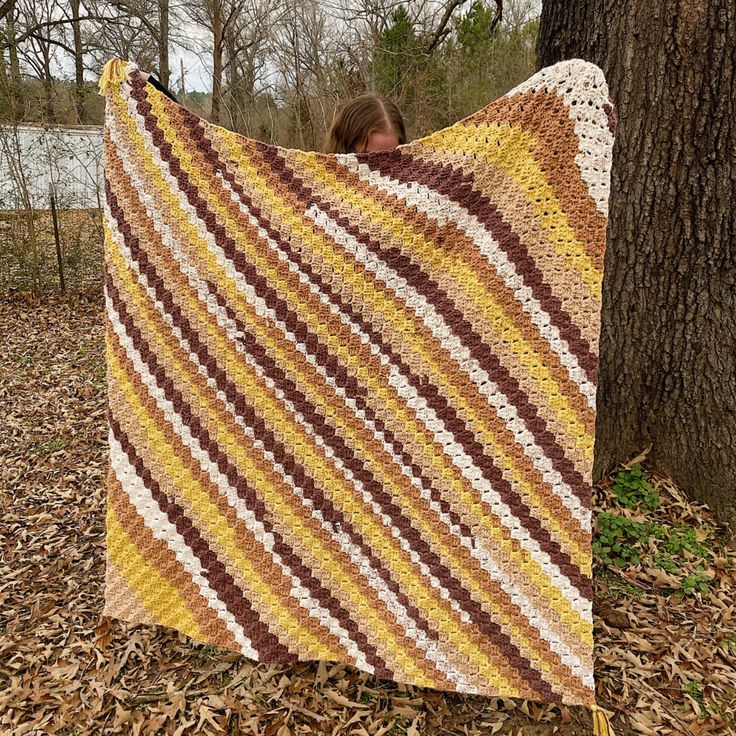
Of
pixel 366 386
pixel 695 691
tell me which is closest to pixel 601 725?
pixel 695 691

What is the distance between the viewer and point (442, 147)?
1331 mm

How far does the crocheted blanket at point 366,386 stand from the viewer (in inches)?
50.5

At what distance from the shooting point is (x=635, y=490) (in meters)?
1.90

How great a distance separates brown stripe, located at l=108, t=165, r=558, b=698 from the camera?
1.35m

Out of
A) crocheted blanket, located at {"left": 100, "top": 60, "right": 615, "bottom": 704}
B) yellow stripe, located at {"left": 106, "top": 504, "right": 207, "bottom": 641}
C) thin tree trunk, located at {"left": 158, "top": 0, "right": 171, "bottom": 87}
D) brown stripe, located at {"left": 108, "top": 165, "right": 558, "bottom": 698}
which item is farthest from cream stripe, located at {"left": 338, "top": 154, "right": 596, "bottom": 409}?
thin tree trunk, located at {"left": 158, "top": 0, "right": 171, "bottom": 87}

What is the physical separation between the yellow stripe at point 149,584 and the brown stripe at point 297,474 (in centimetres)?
36

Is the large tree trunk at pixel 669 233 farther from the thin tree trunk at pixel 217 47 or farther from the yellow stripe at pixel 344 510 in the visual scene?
the thin tree trunk at pixel 217 47

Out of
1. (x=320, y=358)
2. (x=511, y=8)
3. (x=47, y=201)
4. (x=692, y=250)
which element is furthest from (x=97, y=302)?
(x=511, y=8)

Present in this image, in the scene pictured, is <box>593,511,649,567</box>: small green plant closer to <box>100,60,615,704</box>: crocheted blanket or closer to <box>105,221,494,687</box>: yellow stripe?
<box>100,60,615,704</box>: crocheted blanket

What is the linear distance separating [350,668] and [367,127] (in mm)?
1512

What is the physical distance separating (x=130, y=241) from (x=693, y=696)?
1.82 metres

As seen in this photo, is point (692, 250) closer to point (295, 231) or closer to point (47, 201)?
point (295, 231)

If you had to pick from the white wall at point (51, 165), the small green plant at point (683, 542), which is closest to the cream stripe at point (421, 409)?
the small green plant at point (683, 542)

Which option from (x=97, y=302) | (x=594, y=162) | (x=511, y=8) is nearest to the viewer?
(x=594, y=162)
